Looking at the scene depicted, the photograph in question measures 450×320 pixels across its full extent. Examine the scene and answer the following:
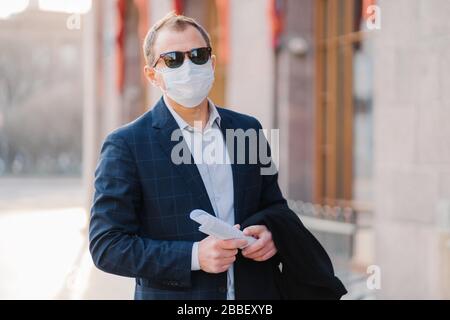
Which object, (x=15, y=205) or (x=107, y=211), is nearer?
(x=107, y=211)

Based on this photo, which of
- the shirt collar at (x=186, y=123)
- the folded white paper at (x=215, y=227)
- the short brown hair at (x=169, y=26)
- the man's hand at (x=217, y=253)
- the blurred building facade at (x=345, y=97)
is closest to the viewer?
the folded white paper at (x=215, y=227)

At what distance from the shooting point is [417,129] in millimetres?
5055

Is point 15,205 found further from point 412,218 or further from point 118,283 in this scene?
point 412,218

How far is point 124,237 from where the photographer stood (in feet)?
5.98

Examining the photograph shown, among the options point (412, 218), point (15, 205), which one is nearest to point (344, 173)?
point (412, 218)

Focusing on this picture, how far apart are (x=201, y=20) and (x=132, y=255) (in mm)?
9555

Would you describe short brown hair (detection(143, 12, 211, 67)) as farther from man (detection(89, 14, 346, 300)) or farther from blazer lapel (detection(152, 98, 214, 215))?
blazer lapel (detection(152, 98, 214, 215))

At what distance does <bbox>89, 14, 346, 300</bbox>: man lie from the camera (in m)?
1.82

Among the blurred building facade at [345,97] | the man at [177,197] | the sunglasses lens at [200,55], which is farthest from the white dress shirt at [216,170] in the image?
the blurred building facade at [345,97]

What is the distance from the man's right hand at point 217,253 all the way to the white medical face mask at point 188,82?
480mm

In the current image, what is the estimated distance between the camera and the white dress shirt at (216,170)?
6.31 ft

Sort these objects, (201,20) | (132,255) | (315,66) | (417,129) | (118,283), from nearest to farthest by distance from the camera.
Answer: (132,255), (417,129), (118,283), (315,66), (201,20)

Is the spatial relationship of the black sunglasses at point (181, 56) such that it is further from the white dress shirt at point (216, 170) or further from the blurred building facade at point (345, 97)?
the blurred building facade at point (345, 97)

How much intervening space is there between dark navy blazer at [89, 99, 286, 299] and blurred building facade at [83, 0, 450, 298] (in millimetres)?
2876
